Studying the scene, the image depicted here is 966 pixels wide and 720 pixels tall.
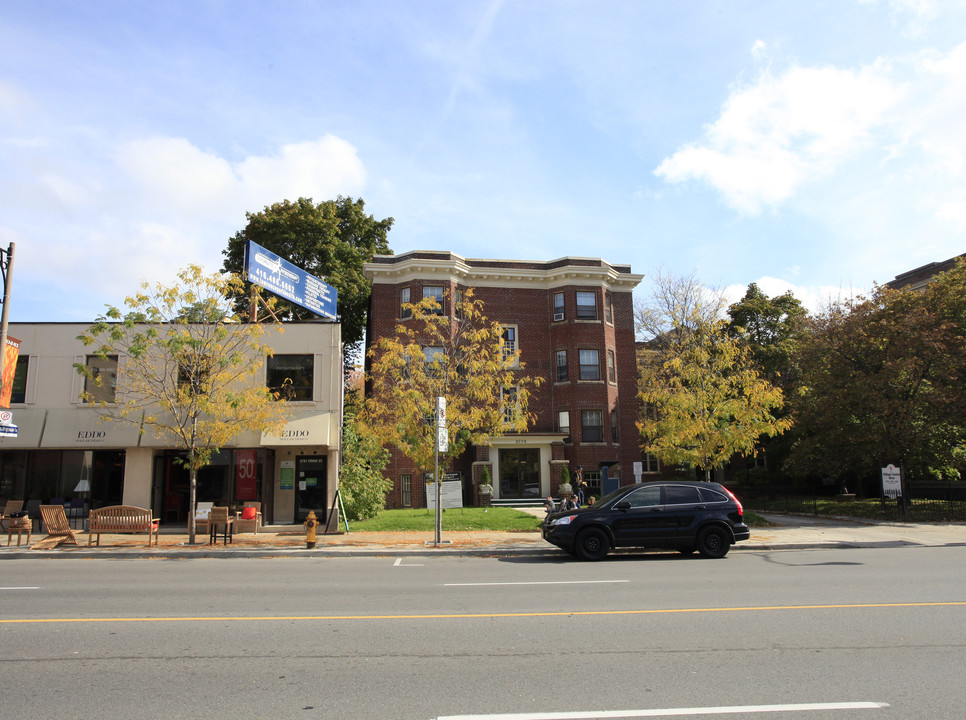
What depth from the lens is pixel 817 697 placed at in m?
5.20

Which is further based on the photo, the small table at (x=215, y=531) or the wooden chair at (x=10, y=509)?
the wooden chair at (x=10, y=509)

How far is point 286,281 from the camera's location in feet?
76.1

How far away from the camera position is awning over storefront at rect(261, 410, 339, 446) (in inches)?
823

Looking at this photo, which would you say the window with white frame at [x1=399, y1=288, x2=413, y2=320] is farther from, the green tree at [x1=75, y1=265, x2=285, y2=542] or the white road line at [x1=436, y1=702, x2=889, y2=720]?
the white road line at [x1=436, y1=702, x2=889, y2=720]

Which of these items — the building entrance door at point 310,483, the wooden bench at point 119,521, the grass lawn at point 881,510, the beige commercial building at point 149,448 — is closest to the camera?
the wooden bench at point 119,521

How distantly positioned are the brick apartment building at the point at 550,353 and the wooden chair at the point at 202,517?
14143mm

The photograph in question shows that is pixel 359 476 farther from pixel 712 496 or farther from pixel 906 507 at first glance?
pixel 906 507

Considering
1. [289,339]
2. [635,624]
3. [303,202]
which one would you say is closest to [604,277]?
[303,202]

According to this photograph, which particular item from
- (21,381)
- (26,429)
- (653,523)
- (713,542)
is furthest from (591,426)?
(21,381)

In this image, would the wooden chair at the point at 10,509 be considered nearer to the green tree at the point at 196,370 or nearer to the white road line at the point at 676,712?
the green tree at the point at 196,370

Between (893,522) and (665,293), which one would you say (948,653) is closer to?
(893,522)

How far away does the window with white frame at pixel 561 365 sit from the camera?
3678 centimetres

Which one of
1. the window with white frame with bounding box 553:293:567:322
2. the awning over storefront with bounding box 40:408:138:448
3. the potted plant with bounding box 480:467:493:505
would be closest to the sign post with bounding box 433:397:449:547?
the awning over storefront with bounding box 40:408:138:448

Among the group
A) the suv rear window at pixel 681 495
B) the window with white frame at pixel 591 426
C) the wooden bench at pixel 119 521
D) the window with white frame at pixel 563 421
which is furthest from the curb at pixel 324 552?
the window with white frame at pixel 563 421
